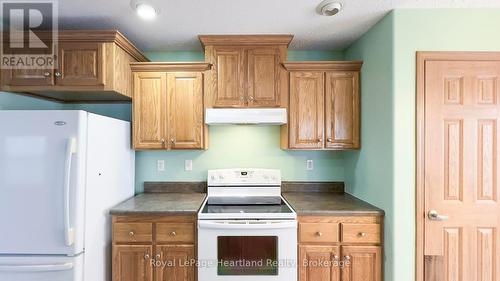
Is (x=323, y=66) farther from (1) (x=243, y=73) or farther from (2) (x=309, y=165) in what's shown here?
(2) (x=309, y=165)

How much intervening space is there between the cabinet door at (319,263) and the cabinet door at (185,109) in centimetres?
124

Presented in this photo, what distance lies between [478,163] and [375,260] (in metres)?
0.97

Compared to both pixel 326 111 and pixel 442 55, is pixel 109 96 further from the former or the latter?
pixel 442 55

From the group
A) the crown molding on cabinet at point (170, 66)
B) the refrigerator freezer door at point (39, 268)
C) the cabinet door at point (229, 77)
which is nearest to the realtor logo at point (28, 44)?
the crown molding on cabinet at point (170, 66)

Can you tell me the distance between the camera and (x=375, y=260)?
6.54 ft

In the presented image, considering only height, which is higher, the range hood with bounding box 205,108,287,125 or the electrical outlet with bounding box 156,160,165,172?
the range hood with bounding box 205,108,287,125

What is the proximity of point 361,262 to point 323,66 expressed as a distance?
161 centimetres

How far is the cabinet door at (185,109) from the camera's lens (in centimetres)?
235

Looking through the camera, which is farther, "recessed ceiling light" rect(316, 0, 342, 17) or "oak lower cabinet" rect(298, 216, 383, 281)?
"oak lower cabinet" rect(298, 216, 383, 281)

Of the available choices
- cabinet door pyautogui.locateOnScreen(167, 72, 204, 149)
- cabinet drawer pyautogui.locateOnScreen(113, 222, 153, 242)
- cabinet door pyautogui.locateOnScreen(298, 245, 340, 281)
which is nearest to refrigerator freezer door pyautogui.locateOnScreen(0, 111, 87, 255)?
cabinet drawer pyautogui.locateOnScreen(113, 222, 153, 242)

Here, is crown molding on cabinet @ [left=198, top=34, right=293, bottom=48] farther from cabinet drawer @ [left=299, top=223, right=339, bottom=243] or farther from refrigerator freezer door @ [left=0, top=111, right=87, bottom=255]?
cabinet drawer @ [left=299, top=223, right=339, bottom=243]

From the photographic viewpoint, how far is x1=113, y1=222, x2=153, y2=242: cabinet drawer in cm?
199

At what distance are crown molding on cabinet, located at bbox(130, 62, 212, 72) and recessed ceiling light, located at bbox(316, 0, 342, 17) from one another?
1.00 m

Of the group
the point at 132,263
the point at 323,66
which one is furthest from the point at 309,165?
the point at 132,263
